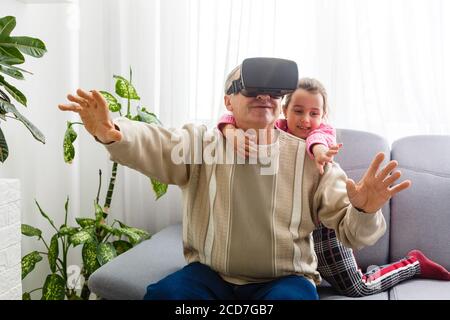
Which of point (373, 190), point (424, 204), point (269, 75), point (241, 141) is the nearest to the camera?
point (373, 190)

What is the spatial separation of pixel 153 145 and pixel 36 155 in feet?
3.73

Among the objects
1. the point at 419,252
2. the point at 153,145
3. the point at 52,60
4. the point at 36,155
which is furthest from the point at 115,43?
the point at 419,252

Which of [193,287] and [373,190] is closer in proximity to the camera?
[373,190]

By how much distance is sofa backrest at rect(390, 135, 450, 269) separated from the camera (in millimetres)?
1848

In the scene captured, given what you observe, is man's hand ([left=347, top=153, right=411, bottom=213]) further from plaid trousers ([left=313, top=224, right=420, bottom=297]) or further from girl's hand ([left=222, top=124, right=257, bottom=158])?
plaid trousers ([left=313, top=224, right=420, bottom=297])

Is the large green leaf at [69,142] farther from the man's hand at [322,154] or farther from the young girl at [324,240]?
the man's hand at [322,154]

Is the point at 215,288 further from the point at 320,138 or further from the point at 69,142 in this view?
the point at 69,142

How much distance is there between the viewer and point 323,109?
5.31 ft

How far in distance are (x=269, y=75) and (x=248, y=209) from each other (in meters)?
0.38

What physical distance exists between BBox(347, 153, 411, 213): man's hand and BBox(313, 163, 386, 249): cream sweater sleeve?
0.03 meters

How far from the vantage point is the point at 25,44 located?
159cm

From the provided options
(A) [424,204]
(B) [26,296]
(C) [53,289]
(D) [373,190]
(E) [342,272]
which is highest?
(D) [373,190]

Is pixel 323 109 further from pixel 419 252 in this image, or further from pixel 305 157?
pixel 419 252

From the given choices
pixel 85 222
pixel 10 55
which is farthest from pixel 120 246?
pixel 10 55
